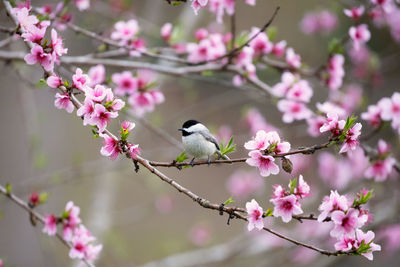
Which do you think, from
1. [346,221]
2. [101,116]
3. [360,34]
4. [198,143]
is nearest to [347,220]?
[346,221]

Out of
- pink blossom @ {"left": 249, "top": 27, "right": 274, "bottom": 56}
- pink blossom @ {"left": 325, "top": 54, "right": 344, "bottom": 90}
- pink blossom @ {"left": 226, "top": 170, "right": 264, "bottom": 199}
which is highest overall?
pink blossom @ {"left": 226, "top": 170, "right": 264, "bottom": 199}

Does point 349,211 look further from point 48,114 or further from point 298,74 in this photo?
point 48,114

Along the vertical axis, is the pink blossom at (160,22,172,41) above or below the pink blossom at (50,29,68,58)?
above

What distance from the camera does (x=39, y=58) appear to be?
1778mm

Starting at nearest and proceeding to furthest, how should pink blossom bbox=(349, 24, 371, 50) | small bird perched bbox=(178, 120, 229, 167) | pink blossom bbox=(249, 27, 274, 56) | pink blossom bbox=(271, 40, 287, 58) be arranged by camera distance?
small bird perched bbox=(178, 120, 229, 167)
pink blossom bbox=(349, 24, 371, 50)
pink blossom bbox=(249, 27, 274, 56)
pink blossom bbox=(271, 40, 287, 58)

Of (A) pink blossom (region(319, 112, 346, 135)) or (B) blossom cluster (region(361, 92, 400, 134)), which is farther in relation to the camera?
(B) blossom cluster (region(361, 92, 400, 134))

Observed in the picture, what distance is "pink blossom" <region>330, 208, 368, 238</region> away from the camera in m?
1.69

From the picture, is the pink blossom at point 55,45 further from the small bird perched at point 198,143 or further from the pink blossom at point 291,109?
the pink blossom at point 291,109

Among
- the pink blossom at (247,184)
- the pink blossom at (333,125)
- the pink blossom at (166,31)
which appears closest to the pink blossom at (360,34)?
the pink blossom at (166,31)

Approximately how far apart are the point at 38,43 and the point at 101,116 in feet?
1.42

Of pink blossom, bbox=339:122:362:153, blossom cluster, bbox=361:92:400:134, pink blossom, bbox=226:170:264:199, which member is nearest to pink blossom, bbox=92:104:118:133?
pink blossom, bbox=339:122:362:153

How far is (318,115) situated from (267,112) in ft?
17.8

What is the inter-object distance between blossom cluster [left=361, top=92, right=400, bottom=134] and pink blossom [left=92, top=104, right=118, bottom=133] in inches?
66.5

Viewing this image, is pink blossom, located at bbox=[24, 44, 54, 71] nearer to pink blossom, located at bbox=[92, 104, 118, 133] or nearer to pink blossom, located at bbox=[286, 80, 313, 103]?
pink blossom, located at bbox=[92, 104, 118, 133]
